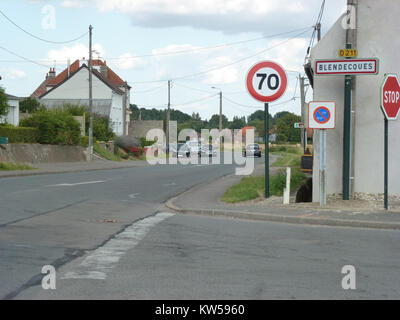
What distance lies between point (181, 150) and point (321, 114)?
4436 cm

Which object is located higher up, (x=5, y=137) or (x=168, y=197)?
(x=5, y=137)

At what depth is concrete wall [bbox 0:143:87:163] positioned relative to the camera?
3272 cm

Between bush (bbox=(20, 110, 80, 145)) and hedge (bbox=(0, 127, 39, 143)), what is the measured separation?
2.43 feet

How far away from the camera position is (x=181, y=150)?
56.4 m

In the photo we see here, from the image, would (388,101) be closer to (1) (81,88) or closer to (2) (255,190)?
(2) (255,190)

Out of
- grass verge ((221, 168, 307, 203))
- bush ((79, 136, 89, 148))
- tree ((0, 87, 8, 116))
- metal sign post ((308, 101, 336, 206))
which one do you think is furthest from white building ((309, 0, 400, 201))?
bush ((79, 136, 89, 148))

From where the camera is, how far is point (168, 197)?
17.1 m

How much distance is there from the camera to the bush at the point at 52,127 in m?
37.8

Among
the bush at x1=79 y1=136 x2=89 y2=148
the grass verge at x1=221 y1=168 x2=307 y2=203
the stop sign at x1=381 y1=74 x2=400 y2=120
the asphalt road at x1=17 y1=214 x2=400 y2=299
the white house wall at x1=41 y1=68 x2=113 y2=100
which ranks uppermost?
the white house wall at x1=41 y1=68 x2=113 y2=100

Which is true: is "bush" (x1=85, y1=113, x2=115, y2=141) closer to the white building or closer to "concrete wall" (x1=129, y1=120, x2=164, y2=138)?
"concrete wall" (x1=129, y1=120, x2=164, y2=138)

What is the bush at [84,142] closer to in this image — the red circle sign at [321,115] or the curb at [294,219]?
the curb at [294,219]

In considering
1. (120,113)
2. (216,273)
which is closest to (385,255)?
(216,273)

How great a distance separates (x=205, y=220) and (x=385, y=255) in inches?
172

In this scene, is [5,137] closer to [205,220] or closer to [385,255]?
[205,220]
